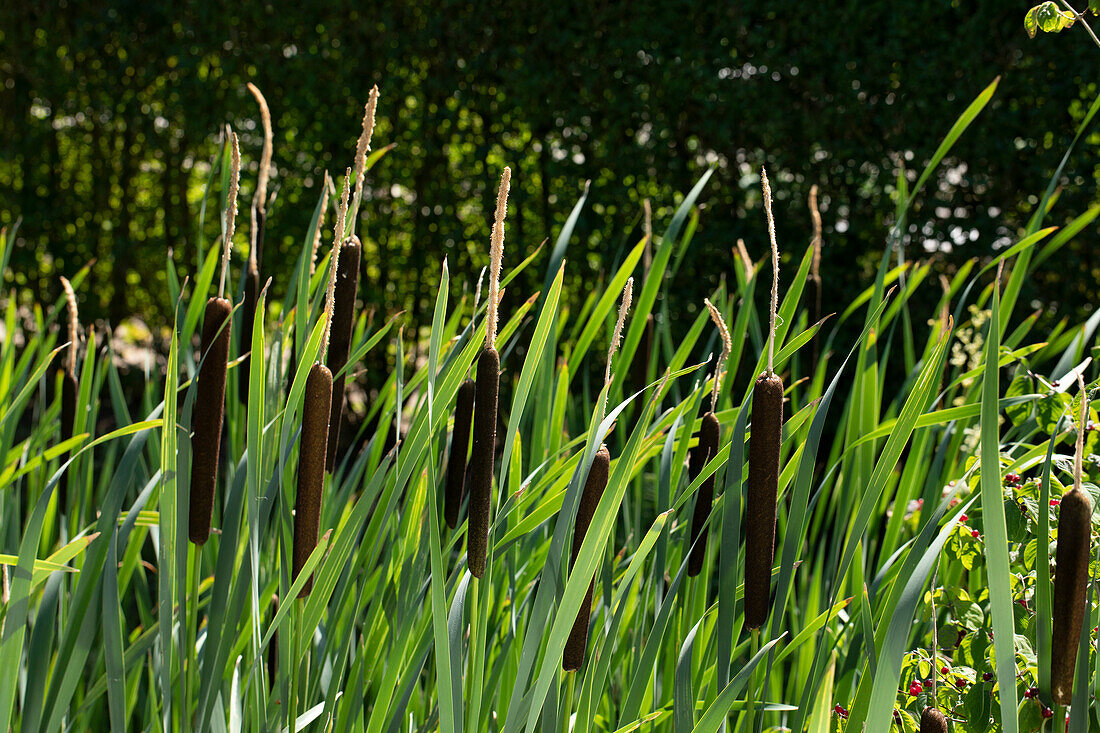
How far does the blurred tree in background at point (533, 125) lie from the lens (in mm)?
3447

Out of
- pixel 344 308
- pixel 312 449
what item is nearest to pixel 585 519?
pixel 312 449

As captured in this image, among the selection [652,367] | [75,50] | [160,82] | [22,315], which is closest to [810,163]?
[652,367]

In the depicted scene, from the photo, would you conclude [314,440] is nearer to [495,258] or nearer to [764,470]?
[495,258]

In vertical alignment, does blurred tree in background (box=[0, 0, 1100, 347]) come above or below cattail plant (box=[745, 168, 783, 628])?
above

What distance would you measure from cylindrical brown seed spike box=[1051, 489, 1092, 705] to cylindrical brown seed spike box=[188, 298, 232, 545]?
74cm

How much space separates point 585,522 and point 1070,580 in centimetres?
41

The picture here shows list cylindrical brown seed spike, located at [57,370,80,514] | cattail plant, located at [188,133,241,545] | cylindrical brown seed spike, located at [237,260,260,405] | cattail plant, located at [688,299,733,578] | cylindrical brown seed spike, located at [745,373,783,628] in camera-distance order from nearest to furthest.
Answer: cylindrical brown seed spike, located at [745,373,783,628] < cattail plant, located at [188,133,241,545] < cattail plant, located at [688,299,733,578] < cylindrical brown seed spike, located at [237,260,260,405] < cylindrical brown seed spike, located at [57,370,80,514]

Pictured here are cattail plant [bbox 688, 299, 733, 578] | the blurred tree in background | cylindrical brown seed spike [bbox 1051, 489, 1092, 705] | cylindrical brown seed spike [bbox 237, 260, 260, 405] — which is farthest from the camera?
the blurred tree in background

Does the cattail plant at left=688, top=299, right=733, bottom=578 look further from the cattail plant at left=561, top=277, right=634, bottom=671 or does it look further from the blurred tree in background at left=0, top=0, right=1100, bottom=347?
the blurred tree in background at left=0, top=0, right=1100, bottom=347

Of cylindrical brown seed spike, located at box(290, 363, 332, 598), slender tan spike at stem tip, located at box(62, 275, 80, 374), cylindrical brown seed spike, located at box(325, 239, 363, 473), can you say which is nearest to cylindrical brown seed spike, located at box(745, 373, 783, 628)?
cylindrical brown seed spike, located at box(290, 363, 332, 598)

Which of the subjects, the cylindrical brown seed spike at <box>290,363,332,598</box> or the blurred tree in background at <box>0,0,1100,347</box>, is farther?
the blurred tree in background at <box>0,0,1100,347</box>

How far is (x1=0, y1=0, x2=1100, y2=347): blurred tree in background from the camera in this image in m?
3.45

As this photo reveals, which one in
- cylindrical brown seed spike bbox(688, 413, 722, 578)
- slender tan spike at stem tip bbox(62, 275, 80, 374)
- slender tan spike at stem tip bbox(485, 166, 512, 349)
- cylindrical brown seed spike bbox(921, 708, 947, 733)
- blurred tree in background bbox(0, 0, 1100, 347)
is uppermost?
blurred tree in background bbox(0, 0, 1100, 347)

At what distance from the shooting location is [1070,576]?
0.69 m
